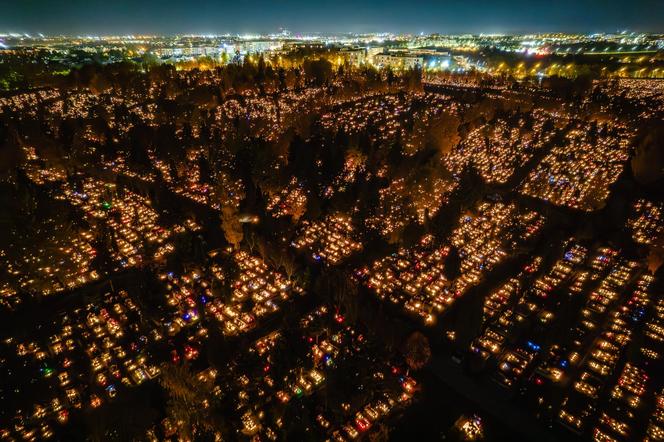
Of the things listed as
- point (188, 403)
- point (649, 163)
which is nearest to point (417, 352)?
point (188, 403)

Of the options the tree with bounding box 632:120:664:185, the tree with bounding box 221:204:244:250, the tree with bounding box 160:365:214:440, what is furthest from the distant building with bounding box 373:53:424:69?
the tree with bounding box 160:365:214:440

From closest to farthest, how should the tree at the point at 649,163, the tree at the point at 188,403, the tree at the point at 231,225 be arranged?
the tree at the point at 188,403 → the tree at the point at 231,225 → the tree at the point at 649,163

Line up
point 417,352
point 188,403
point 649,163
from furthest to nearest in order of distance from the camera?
1. point 649,163
2. point 417,352
3. point 188,403

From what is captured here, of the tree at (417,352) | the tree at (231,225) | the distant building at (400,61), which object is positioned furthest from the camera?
the distant building at (400,61)

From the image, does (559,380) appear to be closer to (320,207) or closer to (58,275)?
(320,207)

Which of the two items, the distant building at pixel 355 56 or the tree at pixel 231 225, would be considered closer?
the tree at pixel 231 225

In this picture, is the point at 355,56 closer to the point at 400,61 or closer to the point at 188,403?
the point at 400,61

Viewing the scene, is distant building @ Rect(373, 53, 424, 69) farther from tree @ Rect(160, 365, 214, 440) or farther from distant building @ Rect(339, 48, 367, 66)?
tree @ Rect(160, 365, 214, 440)

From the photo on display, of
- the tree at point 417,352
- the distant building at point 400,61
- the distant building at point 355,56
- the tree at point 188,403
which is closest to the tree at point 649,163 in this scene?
the tree at point 417,352

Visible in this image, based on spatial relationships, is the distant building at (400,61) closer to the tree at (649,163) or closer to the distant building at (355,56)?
the distant building at (355,56)

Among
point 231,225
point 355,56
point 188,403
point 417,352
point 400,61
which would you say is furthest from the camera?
point 355,56

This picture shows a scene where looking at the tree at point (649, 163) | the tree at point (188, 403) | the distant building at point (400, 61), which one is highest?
the distant building at point (400, 61)

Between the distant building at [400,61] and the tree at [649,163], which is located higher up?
the distant building at [400,61]
